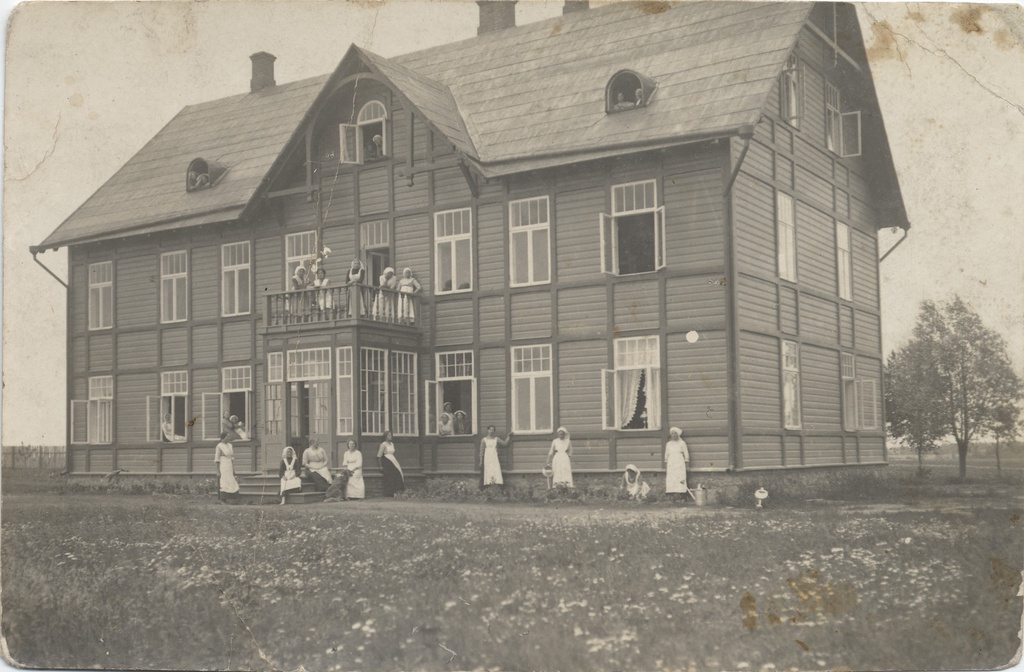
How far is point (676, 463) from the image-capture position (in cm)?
1466

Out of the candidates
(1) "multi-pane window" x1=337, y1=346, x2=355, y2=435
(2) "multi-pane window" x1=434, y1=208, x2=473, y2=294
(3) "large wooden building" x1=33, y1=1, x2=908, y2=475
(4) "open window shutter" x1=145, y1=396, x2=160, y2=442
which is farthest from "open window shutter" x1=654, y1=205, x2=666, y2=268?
(4) "open window shutter" x1=145, y1=396, x2=160, y2=442

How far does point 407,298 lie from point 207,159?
4.44 meters

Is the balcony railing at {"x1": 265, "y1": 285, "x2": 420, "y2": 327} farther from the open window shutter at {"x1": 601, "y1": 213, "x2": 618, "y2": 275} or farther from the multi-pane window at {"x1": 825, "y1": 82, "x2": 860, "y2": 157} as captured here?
the multi-pane window at {"x1": 825, "y1": 82, "x2": 860, "y2": 157}

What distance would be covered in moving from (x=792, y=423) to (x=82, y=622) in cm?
1049

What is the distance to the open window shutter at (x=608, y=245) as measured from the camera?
1566 cm

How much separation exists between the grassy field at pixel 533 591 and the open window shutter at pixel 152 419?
3134mm

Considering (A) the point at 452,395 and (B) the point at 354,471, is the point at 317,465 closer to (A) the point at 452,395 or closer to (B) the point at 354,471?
(B) the point at 354,471

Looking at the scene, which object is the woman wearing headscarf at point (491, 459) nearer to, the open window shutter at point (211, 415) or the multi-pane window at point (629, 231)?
the multi-pane window at point (629, 231)

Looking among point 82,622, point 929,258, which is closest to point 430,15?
point 929,258

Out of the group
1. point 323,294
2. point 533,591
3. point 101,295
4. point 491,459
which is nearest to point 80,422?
point 101,295

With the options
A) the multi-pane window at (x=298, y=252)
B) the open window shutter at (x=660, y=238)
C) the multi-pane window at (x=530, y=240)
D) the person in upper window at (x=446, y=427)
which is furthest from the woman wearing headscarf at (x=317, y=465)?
the open window shutter at (x=660, y=238)

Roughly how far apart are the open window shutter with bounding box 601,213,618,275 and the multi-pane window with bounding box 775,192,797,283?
2591 millimetres

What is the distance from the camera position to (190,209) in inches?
698

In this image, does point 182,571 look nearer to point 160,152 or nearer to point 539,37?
point 160,152
